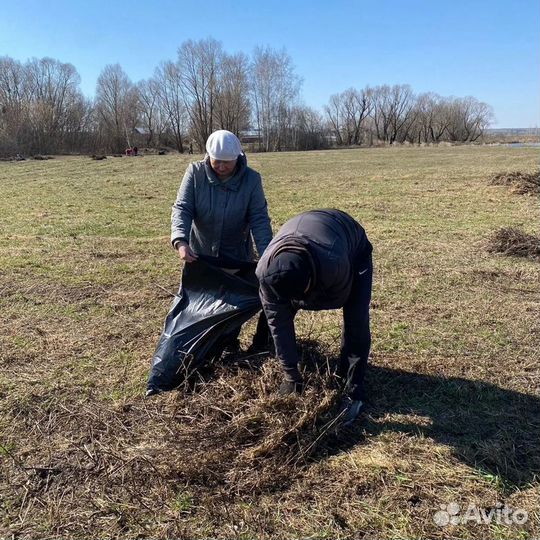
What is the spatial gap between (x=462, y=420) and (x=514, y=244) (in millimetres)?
4306

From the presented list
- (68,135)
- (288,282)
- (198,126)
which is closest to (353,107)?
(198,126)

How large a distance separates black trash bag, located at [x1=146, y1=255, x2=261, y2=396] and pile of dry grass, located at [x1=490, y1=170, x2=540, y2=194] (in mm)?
10264

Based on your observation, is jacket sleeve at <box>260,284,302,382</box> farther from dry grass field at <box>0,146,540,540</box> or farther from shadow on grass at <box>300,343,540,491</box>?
shadow on grass at <box>300,343,540,491</box>

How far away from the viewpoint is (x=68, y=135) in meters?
54.0

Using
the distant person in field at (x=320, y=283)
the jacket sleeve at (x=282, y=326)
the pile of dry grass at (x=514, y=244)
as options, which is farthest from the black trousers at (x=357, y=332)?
the pile of dry grass at (x=514, y=244)

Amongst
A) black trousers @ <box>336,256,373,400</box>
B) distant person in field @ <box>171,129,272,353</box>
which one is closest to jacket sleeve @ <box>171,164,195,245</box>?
distant person in field @ <box>171,129,272,353</box>

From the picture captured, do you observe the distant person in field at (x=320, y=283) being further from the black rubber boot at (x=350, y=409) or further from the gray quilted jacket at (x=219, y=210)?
the gray quilted jacket at (x=219, y=210)

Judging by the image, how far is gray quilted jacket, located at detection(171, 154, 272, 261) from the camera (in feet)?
10.4

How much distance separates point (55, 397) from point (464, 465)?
2.33 m

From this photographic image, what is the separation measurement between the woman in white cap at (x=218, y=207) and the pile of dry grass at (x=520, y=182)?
1002cm

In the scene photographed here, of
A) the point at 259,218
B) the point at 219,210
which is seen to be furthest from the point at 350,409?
the point at 219,210

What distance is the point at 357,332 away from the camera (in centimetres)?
278

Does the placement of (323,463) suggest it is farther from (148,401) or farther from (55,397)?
(55,397)

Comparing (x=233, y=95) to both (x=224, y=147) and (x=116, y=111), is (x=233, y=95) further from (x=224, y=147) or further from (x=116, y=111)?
(x=224, y=147)
